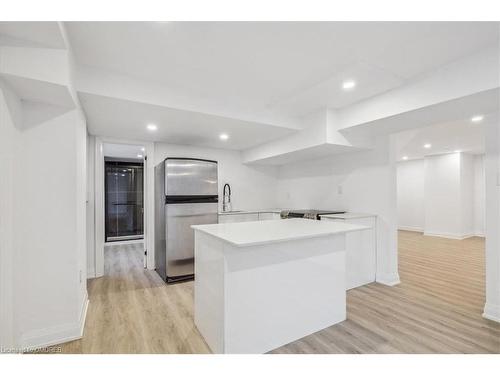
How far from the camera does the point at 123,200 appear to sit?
6.40 metres

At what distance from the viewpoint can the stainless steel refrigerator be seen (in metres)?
3.31

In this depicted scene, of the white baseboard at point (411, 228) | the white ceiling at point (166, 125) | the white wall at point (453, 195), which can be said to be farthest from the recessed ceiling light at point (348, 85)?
the white baseboard at point (411, 228)

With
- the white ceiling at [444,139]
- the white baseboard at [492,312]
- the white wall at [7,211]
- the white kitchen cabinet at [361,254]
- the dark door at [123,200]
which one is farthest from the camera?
the dark door at [123,200]

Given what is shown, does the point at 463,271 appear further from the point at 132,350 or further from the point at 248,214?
the point at 132,350

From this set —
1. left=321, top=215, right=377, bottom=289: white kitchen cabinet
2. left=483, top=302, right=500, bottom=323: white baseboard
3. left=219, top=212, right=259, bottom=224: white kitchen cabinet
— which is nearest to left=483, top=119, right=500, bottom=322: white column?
left=483, top=302, right=500, bottom=323: white baseboard

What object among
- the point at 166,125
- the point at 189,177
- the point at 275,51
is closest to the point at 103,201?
the point at 189,177

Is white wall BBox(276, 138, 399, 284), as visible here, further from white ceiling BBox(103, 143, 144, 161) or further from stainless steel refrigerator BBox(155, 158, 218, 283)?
white ceiling BBox(103, 143, 144, 161)

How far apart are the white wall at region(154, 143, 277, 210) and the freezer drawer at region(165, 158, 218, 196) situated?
37.1 inches

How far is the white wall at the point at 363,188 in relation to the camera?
3232 millimetres

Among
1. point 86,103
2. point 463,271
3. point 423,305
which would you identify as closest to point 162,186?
point 86,103

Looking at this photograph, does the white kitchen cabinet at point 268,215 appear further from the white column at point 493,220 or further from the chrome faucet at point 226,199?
the white column at point 493,220

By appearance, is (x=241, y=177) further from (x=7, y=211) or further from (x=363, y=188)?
(x=7, y=211)

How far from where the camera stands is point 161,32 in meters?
1.62

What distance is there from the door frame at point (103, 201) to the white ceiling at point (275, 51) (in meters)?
1.88
